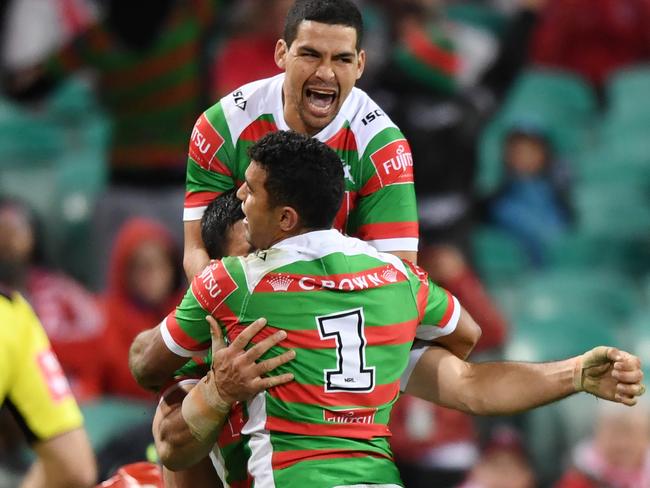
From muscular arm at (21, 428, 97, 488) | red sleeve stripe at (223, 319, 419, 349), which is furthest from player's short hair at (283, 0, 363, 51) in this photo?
muscular arm at (21, 428, 97, 488)

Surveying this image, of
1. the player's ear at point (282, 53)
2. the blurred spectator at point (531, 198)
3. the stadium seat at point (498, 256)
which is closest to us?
the player's ear at point (282, 53)

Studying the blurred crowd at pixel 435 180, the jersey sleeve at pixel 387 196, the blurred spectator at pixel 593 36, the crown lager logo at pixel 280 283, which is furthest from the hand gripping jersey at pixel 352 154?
the blurred spectator at pixel 593 36

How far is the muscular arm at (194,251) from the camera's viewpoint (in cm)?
446

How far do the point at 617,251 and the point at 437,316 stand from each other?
4.61m

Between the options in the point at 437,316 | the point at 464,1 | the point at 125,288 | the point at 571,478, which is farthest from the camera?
the point at 464,1

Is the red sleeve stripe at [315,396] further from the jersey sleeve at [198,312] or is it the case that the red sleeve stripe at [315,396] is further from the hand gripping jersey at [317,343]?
the jersey sleeve at [198,312]

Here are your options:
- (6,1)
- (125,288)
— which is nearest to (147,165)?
(125,288)

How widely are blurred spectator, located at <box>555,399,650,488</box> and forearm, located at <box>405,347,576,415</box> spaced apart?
2.60m

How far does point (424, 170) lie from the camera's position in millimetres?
8094

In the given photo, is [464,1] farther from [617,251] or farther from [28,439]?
[28,439]

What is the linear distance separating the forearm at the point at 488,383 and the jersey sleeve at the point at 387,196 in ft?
1.15

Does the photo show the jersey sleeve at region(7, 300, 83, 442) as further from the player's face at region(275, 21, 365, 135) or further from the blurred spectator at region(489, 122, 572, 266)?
the blurred spectator at region(489, 122, 572, 266)

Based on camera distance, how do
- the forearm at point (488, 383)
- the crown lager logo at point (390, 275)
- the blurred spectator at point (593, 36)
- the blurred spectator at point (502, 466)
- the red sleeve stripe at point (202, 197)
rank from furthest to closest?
the blurred spectator at point (593, 36) → the blurred spectator at point (502, 466) → the red sleeve stripe at point (202, 197) → the forearm at point (488, 383) → the crown lager logo at point (390, 275)

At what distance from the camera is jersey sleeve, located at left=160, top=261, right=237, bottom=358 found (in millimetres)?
3975
